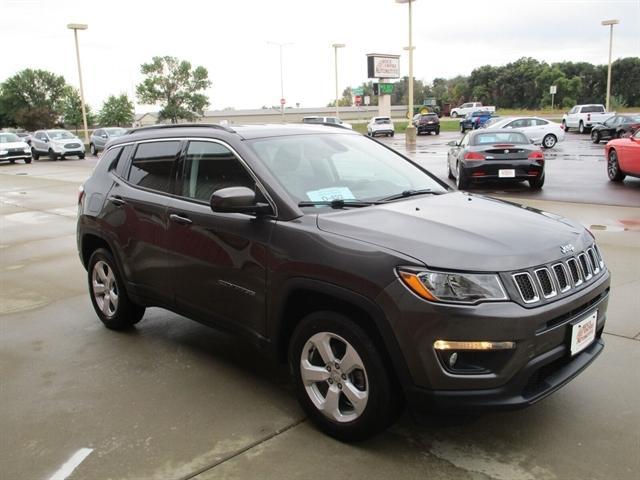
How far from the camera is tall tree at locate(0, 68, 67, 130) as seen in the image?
95.1m

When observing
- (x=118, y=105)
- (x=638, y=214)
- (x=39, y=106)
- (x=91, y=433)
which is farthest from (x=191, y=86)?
(x=91, y=433)

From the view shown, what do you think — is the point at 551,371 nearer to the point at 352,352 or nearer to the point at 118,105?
the point at 352,352

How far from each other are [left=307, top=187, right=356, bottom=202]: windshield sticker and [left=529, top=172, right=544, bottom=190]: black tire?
11.3m

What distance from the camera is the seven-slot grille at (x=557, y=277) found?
2.86 meters

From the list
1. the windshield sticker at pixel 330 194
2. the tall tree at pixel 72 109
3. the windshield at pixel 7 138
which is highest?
the tall tree at pixel 72 109

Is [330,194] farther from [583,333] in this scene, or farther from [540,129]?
[540,129]

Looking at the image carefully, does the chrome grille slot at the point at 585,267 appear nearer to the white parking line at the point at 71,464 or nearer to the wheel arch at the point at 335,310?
the wheel arch at the point at 335,310

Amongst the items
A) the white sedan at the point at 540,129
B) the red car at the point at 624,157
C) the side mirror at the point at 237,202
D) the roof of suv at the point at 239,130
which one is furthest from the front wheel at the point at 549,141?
the side mirror at the point at 237,202

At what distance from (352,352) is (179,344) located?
224cm

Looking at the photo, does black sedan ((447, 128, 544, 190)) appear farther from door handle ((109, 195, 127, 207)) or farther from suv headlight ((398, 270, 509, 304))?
suv headlight ((398, 270, 509, 304))

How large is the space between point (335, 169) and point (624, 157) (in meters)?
12.2

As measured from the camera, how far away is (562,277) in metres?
3.06

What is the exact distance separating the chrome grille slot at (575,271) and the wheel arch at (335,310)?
40.9 inches

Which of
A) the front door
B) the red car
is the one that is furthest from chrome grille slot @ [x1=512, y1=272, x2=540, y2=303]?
the red car
